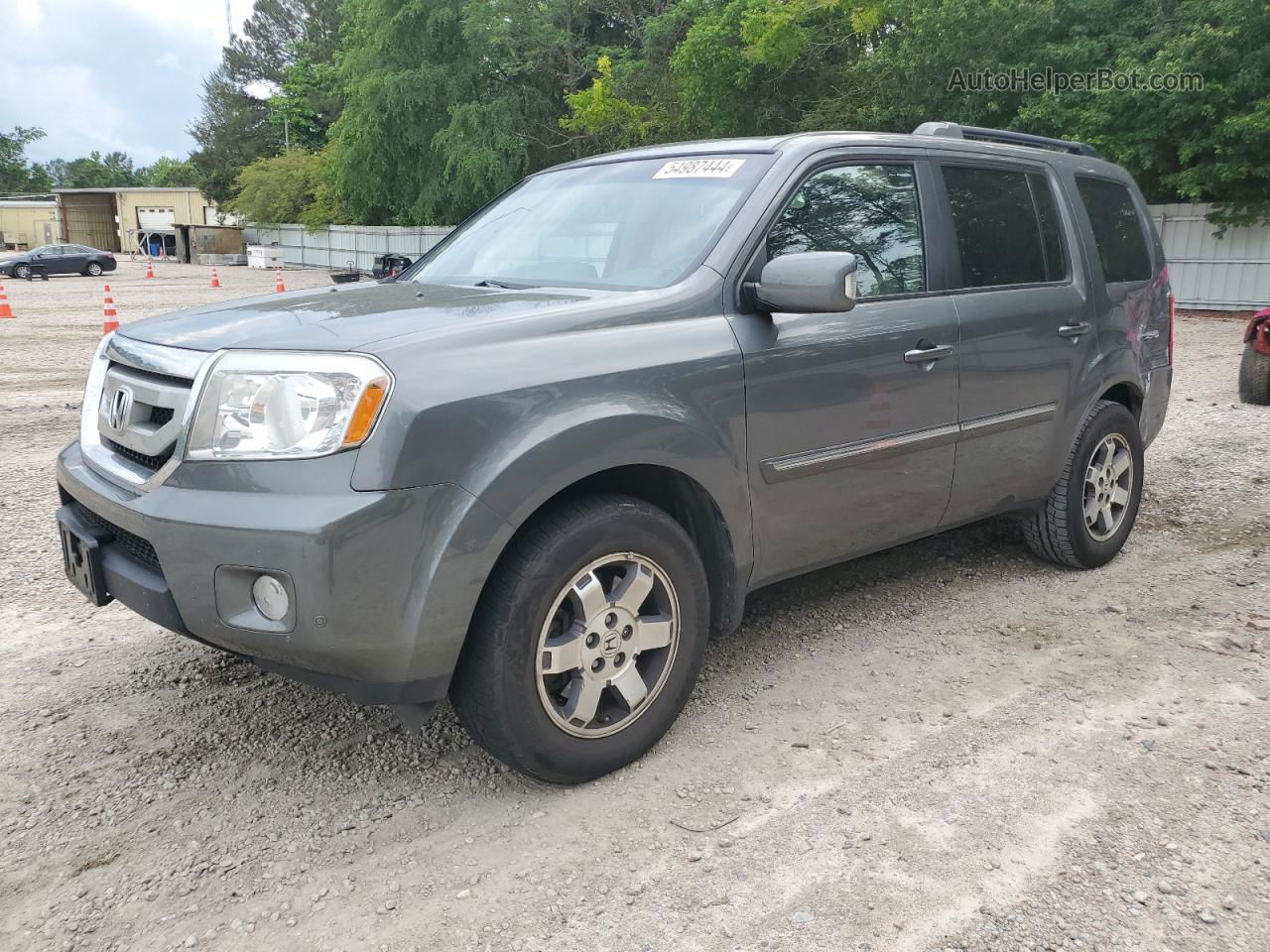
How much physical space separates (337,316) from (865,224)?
188 centimetres

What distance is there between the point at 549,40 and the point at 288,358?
38.1 metres

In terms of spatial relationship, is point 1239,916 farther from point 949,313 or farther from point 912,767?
point 949,313

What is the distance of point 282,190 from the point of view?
52.5 meters

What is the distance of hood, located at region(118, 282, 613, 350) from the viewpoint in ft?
8.91

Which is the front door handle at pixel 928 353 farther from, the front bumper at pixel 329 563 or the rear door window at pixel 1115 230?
the front bumper at pixel 329 563

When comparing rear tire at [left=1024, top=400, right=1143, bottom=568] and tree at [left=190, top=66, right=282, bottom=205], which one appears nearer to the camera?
rear tire at [left=1024, top=400, right=1143, bottom=568]

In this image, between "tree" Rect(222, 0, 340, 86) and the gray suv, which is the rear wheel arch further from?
"tree" Rect(222, 0, 340, 86)

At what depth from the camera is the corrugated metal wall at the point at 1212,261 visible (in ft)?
65.1

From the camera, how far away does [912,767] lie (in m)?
3.09

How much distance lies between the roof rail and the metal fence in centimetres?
3568

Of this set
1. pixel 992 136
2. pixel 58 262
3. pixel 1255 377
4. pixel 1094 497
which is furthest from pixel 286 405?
pixel 58 262

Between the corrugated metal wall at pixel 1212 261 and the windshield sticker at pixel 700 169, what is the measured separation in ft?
61.3

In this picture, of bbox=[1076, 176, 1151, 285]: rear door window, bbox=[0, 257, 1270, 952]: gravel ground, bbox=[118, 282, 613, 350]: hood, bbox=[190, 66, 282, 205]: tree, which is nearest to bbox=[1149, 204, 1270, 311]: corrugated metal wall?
bbox=[1076, 176, 1151, 285]: rear door window

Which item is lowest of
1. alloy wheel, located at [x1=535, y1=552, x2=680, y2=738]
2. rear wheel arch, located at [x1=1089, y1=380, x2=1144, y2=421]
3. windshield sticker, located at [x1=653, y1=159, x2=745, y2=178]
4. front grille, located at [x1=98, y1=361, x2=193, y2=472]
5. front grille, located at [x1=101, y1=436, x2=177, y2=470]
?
alloy wheel, located at [x1=535, y1=552, x2=680, y2=738]
